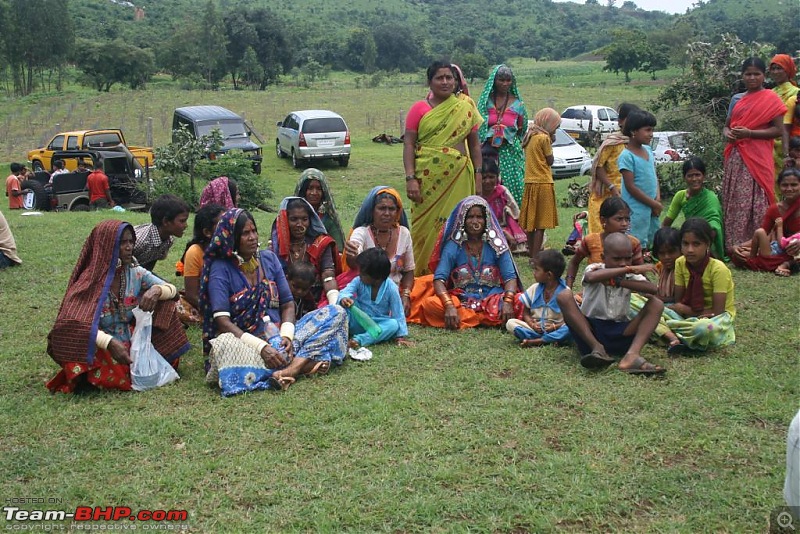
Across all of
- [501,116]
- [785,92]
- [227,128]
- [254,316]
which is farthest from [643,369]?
[227,128]

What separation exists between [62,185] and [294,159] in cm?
753

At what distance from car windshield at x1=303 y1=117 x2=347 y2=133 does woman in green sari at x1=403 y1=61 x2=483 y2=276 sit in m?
13.6

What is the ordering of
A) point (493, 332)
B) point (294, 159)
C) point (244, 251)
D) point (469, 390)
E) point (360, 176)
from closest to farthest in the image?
point (469, 390) → point (244, 251) → point (493, 332) → point (360, 176) → point (294, 159)

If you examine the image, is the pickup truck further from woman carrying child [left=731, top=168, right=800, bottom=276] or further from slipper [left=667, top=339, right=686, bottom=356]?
slipper [left=667, top=339, right=686, bottom=356]

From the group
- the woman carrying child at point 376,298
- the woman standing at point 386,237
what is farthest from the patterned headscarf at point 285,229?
the woman carrying child at point 376,298

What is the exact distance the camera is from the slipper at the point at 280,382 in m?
4.72

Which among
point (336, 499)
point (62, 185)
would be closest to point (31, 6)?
point (62, 185)

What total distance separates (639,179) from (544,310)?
174 cm

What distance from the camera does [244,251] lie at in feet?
16.5

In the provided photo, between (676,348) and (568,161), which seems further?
(568,161)

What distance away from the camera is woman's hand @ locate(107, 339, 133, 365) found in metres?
4.73

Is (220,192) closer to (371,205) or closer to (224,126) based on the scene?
(371,205)

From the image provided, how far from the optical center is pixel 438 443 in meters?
3.92

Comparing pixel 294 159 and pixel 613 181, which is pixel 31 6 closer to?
pixel 294 159
